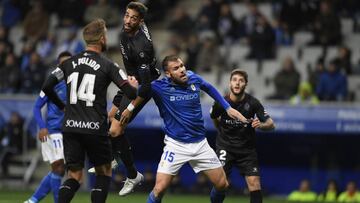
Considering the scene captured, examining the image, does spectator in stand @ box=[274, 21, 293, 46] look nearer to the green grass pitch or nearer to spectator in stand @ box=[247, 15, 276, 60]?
spectator in stand @ box=[247, 15, 276, 60]

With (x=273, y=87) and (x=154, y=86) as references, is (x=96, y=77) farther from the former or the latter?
(x=273, y=87)

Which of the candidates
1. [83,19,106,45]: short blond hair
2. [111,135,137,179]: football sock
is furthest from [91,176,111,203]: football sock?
[83,19,106,45]: short blond hair

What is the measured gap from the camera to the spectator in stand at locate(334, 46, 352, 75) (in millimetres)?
23797

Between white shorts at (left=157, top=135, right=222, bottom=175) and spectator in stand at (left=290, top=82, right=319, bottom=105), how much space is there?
1020cm

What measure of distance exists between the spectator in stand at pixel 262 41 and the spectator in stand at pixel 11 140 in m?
6.18

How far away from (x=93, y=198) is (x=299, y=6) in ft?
47.9

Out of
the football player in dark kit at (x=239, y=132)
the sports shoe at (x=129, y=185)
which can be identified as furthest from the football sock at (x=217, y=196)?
the sports shoe at (x=129, y=185)

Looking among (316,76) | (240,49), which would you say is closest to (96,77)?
(316,76)

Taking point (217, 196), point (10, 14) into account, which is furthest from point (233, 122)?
point (10, 14)

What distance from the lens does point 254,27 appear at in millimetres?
25203

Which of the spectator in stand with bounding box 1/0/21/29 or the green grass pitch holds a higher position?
the spectator in stand with bounding box 1/0/21/29

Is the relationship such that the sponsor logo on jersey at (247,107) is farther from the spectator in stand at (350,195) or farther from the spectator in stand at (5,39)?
the spectator in stand at (5,39)

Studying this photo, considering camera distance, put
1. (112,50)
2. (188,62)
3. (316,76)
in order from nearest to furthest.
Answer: (316,76)
(188,62)
(112,50)

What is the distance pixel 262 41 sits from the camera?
25000 millimetres
